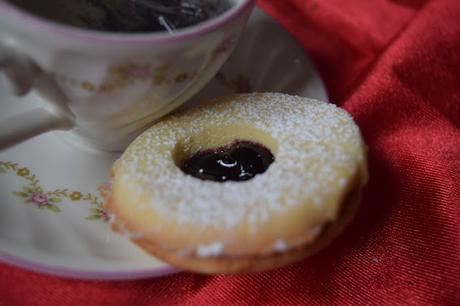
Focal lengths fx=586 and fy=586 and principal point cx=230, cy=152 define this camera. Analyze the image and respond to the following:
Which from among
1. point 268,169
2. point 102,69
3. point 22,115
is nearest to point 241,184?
point 268,169

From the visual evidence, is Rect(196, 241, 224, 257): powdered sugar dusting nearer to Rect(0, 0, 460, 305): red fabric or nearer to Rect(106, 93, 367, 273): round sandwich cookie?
Rect(106, 93, 367, 273): round sandwich cookie

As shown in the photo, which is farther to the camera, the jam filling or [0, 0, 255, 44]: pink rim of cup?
the jam filling

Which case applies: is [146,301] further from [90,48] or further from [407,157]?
[407,157]

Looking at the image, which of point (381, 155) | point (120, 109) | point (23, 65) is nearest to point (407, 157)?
point (381, 155)

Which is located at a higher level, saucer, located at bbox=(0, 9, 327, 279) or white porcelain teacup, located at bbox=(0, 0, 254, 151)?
white porcelain teacup, located at bbox=(0, 0, 254, 151)

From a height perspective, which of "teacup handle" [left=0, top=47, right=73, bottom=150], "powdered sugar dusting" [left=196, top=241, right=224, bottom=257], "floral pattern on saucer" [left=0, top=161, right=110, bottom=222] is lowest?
"floral pattern on saucer" [left=0, top=161, right=110, bottom=222]

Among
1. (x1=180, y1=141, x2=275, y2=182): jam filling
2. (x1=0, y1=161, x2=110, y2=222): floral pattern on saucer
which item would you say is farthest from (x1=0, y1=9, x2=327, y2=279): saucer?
(x1=180, y1=141, x2=275, y2=182): jam filling
